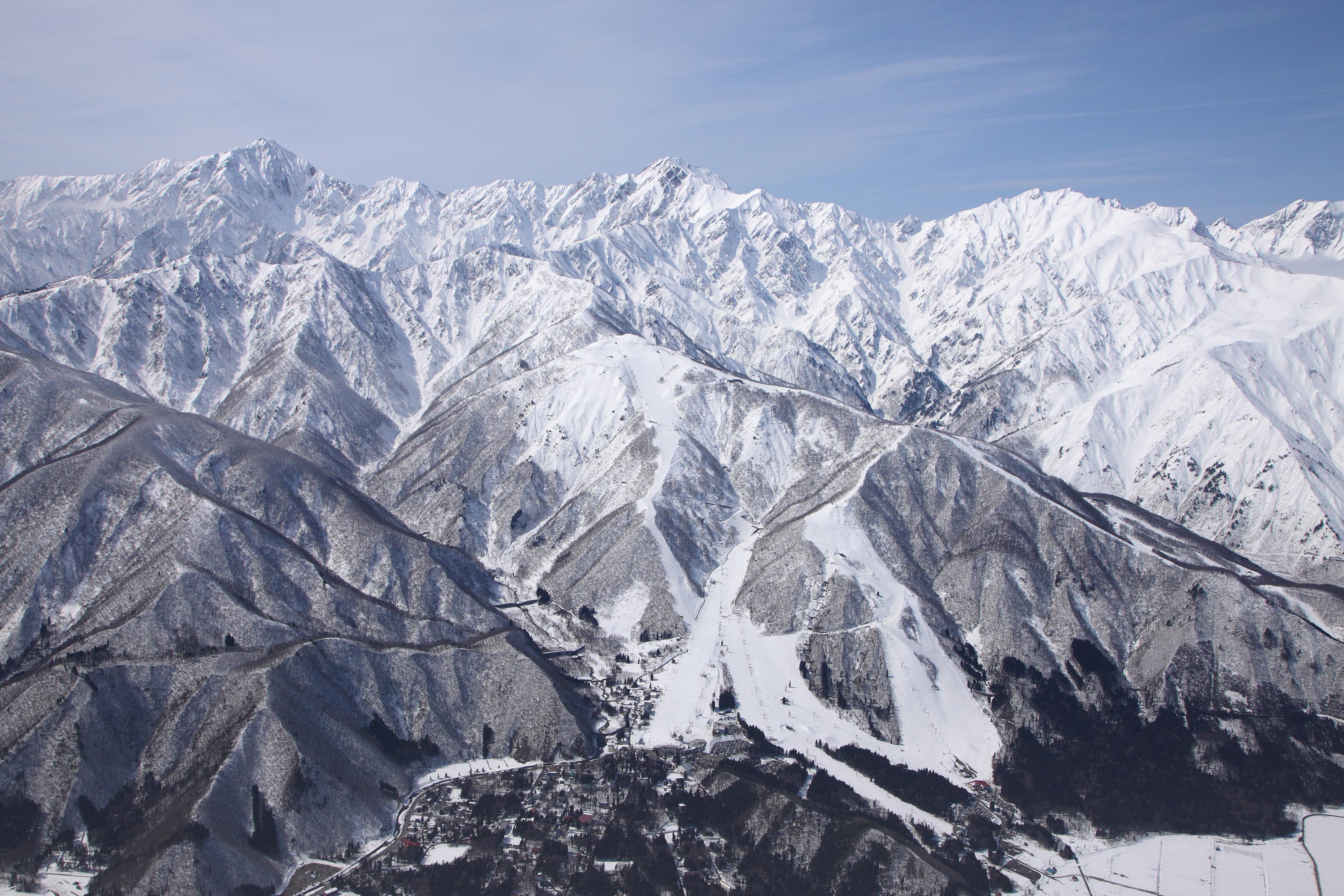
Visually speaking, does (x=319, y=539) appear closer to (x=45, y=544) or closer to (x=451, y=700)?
(x=45, y=544)

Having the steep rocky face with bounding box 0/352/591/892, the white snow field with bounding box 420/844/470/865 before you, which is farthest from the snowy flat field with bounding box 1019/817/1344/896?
the white snow field with bounding box 420/844/470/865

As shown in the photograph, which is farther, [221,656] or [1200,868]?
[221,656]

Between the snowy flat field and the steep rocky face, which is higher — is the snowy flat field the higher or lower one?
the lower one

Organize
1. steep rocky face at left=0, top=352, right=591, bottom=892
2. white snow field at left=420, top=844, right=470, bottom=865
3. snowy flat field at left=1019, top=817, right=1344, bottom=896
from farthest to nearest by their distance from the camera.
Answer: snowy flat field at left=1019, top=817, right=1344, bottom=896
steep rocky face at left=0, top=352, right=591, bottom=892
white snow field at left=420, top=844, right=470, bottom=865

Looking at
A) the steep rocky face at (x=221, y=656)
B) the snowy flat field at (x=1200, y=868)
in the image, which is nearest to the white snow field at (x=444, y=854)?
the steep rocky face at (x=221, y=656)

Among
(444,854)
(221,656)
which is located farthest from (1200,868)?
(221,656)

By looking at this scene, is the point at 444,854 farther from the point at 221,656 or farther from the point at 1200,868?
the point at 1200,868

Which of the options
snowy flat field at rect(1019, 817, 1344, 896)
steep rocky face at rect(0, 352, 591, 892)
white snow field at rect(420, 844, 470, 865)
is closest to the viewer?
white snow field at rect(420, 844, 470, 865)

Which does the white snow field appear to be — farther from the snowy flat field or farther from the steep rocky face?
the snowy flat field

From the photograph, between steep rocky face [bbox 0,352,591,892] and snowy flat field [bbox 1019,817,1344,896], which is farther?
snowy flat field [bbox 1019,817,1344,896]
